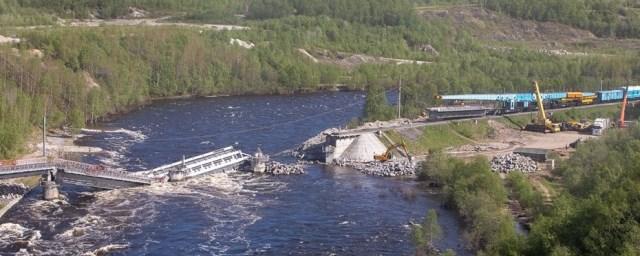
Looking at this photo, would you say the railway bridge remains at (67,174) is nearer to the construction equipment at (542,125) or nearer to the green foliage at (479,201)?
the green foliage at (479,201)

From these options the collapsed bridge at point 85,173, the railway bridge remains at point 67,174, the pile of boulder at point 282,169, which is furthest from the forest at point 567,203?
the railway bridge remains at point 67,174

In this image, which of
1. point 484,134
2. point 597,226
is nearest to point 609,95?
point 484,134

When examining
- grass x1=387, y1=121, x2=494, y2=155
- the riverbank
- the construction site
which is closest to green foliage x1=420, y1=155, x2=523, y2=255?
the construction site

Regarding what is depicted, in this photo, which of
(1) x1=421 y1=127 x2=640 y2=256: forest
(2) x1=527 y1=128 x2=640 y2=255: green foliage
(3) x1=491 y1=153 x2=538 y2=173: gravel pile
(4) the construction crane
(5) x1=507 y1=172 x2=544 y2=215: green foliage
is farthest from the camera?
(4) the construction crane

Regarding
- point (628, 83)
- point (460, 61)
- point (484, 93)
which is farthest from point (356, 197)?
point (460, 61)

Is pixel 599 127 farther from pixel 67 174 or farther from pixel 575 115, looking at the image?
pixel 67 174

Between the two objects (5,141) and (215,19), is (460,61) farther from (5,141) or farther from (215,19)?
(5,141)

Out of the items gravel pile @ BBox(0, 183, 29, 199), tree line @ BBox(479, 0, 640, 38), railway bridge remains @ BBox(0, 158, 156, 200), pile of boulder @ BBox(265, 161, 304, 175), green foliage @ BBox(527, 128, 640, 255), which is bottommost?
pile of boulder @ BBox(265, 161, 304, 175)

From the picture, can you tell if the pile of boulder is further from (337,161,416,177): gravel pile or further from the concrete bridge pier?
the concrete bridge pier
